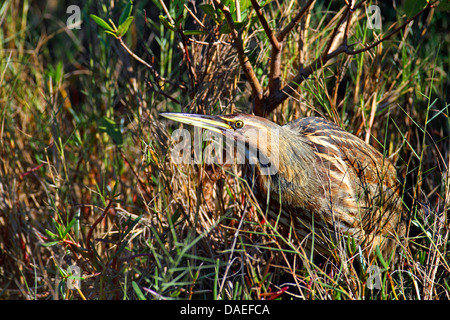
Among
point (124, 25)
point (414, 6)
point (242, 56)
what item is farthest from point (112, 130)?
point (414, 6)

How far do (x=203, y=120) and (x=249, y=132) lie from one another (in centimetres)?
16

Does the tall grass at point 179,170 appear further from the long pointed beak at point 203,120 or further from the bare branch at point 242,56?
the long pointed beak at point 203,120

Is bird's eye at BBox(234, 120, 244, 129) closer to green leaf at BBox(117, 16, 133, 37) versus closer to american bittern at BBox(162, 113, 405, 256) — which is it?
american bittern at BBox(162, 113, 405, 256)

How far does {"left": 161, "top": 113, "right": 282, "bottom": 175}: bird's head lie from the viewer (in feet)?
6.03

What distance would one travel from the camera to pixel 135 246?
2.09 metres

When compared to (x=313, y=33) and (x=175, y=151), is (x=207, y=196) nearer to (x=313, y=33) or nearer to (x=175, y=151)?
(x=175, y=151)

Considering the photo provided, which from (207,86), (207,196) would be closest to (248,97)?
(207,86)

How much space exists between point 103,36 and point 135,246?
1.07m

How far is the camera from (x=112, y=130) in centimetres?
229

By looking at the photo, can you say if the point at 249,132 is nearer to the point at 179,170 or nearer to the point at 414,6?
the point at 179,170

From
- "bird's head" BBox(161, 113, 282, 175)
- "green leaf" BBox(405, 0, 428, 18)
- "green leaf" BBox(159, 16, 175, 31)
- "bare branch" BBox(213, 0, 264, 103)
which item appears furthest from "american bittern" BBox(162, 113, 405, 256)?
"green leaf" BBox(405, 0, 428, 18)

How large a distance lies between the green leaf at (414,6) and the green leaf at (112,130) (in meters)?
1.18

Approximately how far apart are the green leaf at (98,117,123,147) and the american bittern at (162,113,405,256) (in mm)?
526

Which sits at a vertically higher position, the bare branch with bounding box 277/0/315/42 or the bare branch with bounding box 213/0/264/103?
the bare branch with bounding box 277/0/315/42
